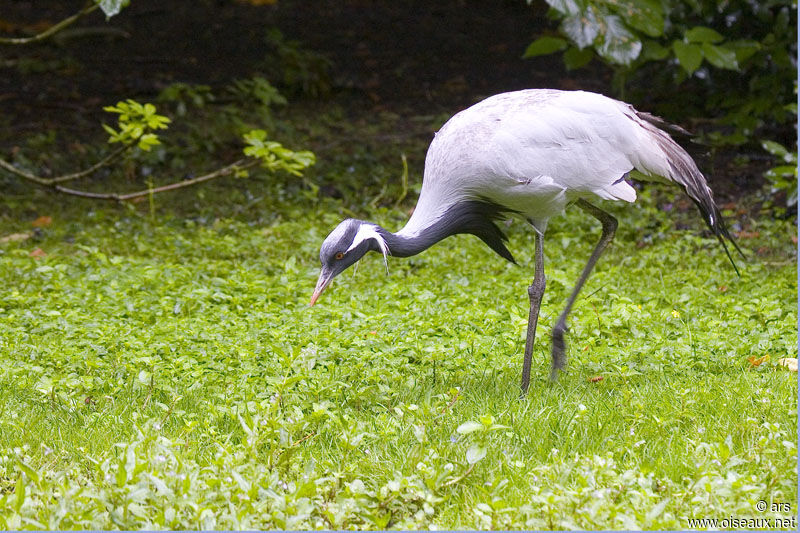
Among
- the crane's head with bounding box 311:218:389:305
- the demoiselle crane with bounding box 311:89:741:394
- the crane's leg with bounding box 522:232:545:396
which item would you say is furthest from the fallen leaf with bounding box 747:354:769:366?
the crane's head with bounding box 311:218:389:305

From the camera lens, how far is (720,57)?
727 cm

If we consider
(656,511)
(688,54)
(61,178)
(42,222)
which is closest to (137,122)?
(61,178)

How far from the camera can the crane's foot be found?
453 cm

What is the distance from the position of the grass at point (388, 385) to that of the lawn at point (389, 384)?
0.01 m

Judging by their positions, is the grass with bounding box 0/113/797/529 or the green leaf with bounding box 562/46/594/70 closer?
the grass with bounding box 0/113/797/529

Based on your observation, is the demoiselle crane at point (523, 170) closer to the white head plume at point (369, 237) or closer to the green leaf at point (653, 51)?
the white head plume at point (369, 237)

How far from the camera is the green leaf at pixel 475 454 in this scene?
3.06 m

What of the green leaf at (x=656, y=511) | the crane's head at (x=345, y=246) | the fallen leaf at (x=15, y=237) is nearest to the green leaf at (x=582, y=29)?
the crane's head at (x=345, y=246)

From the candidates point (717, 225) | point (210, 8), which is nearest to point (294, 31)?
point (210, 8)

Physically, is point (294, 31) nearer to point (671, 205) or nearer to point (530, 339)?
point (671, 205)

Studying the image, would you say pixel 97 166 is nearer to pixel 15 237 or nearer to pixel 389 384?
pixel 15 237

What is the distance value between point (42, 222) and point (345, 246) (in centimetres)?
464

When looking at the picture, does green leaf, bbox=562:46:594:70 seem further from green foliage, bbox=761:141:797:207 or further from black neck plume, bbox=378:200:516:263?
black neck plume, bbox=378:200:516:263

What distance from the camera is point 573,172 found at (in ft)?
14.2
